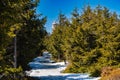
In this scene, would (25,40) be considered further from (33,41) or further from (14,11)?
(14,11)

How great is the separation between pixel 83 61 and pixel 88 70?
4.69 feet

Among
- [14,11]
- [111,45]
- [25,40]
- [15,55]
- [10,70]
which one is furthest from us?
[111,45]

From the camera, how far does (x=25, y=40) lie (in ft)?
104

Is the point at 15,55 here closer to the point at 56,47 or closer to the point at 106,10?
the point at 106,10

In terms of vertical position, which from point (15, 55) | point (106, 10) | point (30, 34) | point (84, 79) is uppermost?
point (106, 10)

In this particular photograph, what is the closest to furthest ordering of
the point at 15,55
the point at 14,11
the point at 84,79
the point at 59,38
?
the point at 14,11 < the point at 15,55 < the point at 84,79 < the point at 59,38

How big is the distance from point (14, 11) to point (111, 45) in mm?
27764

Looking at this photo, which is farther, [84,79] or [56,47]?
[56,47]

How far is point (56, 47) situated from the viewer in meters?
68.8

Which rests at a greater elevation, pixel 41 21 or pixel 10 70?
pixel 41 21

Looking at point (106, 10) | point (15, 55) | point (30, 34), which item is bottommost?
point (15, 55)

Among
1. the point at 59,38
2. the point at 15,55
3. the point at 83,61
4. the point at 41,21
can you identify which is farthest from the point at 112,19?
the point at 59,38

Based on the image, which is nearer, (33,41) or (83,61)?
(33,41)

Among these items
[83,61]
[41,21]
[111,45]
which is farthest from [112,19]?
[41,21]
